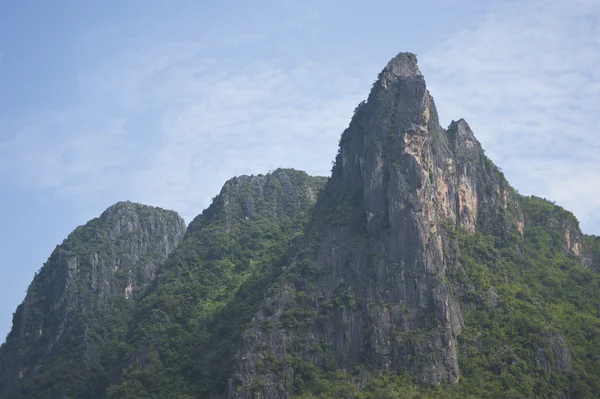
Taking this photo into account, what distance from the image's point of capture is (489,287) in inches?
3652

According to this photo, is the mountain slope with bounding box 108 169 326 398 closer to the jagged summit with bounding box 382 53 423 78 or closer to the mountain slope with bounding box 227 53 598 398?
the mountain slope with bounding box 227 53 598 398

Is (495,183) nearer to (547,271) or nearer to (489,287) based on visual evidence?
(547,271)

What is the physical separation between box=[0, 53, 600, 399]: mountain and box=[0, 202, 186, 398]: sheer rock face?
29.8 inches

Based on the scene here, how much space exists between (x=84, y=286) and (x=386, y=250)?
63.4m

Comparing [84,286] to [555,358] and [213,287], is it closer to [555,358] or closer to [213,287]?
[213,287]

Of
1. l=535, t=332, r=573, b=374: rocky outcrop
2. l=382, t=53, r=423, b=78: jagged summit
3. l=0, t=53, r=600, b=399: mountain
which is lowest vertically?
l=535, t=332, r=573, b=374: rocky outcrop

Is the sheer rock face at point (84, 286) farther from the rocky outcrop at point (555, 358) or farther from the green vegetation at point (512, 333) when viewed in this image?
the rocky outcrop at point (555, 358)

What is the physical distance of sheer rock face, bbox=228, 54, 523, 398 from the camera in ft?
281

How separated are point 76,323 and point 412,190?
198 feet

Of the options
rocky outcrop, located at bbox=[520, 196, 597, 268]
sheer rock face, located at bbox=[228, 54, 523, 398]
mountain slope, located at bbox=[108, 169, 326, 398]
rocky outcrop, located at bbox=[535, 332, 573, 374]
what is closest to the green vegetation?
rocky outcrop, located at bbox=[535, 332, 573, 374]

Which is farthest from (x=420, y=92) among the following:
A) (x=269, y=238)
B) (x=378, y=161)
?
(x=269, y=238)

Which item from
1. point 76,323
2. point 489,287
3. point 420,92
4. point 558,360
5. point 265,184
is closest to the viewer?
point 558,360

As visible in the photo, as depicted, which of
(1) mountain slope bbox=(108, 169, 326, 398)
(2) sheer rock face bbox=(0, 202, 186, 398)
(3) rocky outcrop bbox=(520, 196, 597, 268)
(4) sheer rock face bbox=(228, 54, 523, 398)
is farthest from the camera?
(2) sheer rock face bbox=(0, 202, 186, 398)

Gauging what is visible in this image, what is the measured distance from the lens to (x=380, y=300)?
89.1 m
